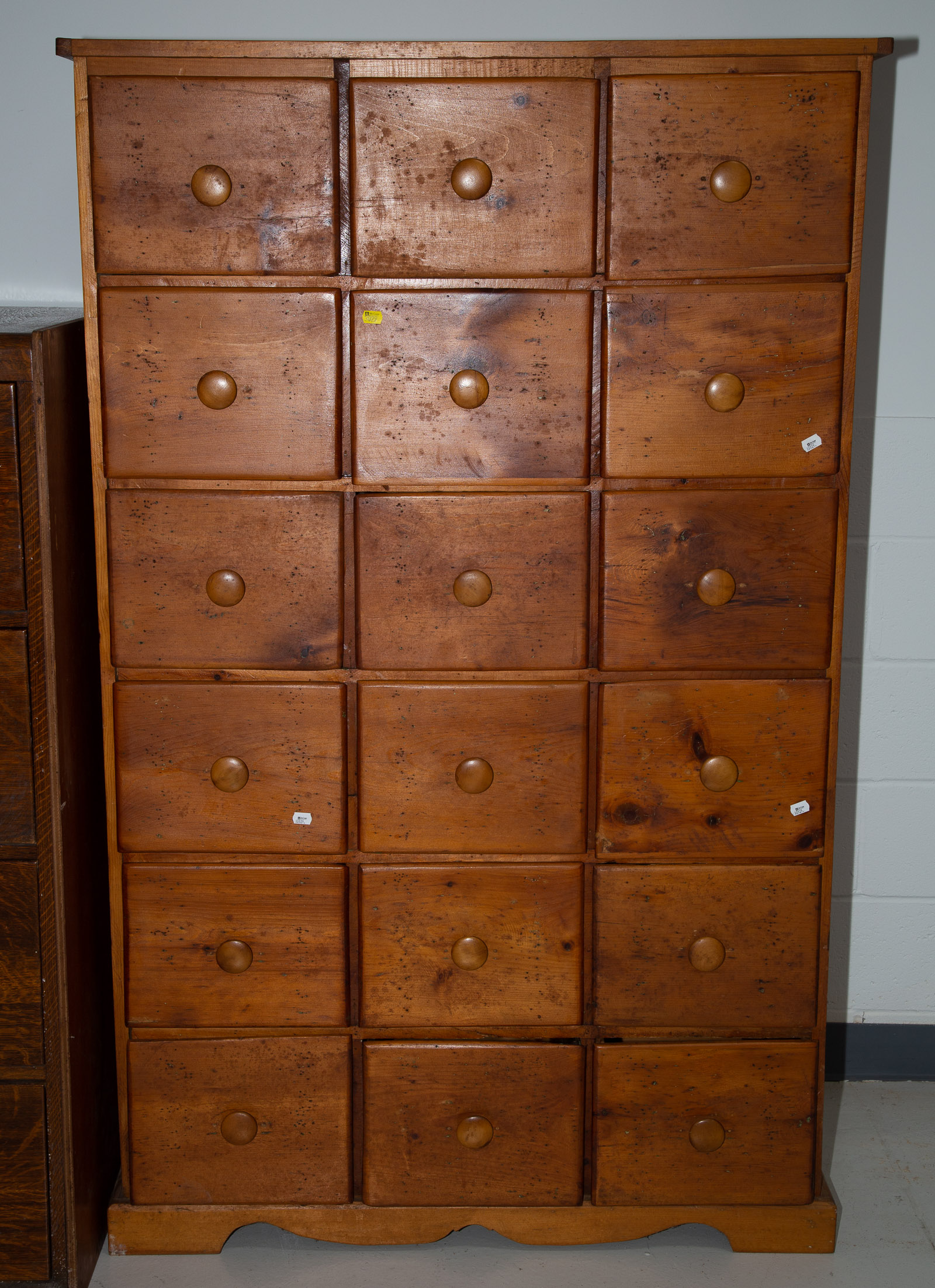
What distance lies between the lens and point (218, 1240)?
6.25 ft

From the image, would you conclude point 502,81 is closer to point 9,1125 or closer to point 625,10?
point 625,10

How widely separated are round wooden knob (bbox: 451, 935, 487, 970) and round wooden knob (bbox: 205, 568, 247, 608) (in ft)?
2.16

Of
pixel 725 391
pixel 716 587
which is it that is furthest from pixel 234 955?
pixel 725 391

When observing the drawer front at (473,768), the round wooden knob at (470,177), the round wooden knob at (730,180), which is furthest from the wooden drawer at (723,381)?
the drawer front at (473,768)

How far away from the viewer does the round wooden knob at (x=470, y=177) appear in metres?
1.59

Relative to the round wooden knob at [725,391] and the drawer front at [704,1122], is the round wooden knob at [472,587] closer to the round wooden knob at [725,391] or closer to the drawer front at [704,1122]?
the round wooden knob at [725,391]

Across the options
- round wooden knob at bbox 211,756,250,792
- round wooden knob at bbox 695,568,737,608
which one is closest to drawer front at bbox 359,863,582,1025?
round wooden knob at bbox 211,756,250,792

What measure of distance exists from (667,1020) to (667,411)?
0.99 m

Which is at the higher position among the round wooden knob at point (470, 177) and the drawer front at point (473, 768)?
the round wooden knob at point (470, 177)

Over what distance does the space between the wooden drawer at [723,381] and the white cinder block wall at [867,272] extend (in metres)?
0.62

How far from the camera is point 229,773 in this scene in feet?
5.75

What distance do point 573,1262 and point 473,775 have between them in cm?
88

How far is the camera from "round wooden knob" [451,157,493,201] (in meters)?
1.59

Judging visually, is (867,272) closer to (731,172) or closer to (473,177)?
(731,172)
